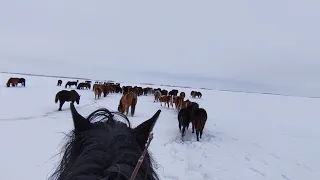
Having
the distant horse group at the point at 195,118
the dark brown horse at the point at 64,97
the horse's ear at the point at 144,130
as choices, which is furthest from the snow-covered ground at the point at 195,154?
the dark brown horse at the point at 64,97

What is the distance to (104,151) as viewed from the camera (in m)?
1.30

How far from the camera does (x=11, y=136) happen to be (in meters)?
6.93

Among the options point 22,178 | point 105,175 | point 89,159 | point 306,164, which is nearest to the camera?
point 105,175

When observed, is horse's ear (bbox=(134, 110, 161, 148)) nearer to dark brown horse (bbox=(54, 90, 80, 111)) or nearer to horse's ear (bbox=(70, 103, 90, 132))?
horse's ear (bbox=(70, 103, 90, 132))

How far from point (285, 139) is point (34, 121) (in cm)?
1051

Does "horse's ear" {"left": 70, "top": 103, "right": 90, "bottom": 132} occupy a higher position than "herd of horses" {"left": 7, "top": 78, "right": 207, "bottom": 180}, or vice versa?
"horse's ear" {"left": 70, "top": 103, "right": 90, "bottom": 132}

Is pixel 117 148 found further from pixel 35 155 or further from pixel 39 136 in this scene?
pixel 39 136

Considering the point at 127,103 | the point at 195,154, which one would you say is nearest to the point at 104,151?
the point at 195,154

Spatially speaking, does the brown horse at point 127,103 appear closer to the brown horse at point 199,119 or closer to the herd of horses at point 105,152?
the brown horse at point 199,119

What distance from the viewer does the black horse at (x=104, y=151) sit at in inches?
44.8

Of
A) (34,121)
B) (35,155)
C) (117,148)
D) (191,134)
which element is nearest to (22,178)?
(35,155)

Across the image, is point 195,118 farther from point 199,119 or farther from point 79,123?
point 79,123

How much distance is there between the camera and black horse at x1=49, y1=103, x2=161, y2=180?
1138mm

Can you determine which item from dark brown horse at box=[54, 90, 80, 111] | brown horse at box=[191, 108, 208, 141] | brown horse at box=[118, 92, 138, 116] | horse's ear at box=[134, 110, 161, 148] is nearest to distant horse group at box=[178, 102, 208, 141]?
brown horse at box=[191, 108, 208, 141]
